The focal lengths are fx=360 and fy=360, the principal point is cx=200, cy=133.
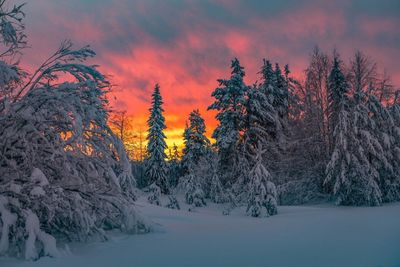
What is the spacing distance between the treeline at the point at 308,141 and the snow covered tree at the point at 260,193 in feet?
0.15

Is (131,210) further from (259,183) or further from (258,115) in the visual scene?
(258,115)

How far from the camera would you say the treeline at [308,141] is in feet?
66.3

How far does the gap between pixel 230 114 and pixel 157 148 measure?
15444 mm

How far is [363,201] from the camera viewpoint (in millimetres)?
20109

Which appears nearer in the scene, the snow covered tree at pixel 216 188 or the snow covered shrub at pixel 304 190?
the snow covered shrub at pixel 304 190

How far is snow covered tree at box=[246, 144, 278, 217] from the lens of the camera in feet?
55.4

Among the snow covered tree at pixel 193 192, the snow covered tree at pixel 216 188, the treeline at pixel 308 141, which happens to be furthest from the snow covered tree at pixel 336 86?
the snow covered tree at pixel 193 192

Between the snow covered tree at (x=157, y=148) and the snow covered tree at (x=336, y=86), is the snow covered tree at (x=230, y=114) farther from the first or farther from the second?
the snow covered tree at (x=157, y=148)

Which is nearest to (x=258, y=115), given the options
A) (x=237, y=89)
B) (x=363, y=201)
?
(x=237, y=89)

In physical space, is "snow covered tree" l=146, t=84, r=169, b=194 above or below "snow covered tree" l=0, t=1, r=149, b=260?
above

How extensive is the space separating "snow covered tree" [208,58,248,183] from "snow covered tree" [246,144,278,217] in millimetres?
6958

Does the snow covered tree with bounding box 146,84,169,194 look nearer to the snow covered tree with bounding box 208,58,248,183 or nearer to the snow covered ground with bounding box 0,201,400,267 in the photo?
the snow covered tree with bounding box 208,58,248,183

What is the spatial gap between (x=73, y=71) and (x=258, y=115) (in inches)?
775

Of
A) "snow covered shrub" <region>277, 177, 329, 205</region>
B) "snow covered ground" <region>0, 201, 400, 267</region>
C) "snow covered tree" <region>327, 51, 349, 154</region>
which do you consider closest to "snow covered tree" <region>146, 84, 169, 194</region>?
"snow covered shrub" <region>277, 177, 329, 205</region>
